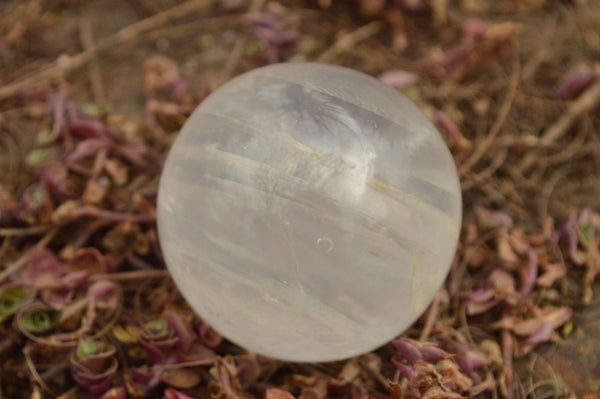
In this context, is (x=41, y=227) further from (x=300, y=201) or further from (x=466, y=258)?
(x=466, y=258)

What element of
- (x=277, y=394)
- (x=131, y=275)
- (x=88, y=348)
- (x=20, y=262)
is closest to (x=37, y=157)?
(x=20, y=262)

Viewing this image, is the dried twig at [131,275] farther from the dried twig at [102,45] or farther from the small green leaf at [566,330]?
the small green leaf at [566,330]

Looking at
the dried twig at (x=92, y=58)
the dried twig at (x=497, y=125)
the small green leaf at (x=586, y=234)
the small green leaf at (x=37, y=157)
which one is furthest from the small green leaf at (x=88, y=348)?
the small green leaf at (x=586, y=234)

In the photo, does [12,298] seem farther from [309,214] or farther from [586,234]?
[586,234]

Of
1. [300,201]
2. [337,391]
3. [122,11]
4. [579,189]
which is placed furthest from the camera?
[122,11]

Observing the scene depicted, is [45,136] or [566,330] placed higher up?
[45,136]

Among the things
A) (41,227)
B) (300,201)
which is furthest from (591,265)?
(41,227)
